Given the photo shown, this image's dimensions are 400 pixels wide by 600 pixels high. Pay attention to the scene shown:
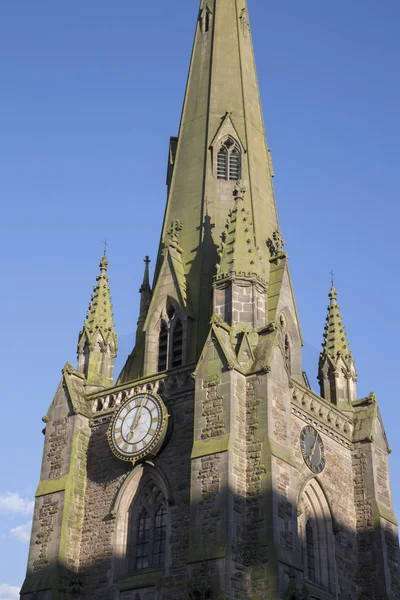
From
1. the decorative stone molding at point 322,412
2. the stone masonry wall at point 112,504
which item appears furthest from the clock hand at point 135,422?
the decorative stone molding at point 322,412

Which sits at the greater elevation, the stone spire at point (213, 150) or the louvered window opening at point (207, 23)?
the louvered window opening at point (207, 23)

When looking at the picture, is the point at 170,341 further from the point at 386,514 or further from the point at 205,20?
the point at 205,20

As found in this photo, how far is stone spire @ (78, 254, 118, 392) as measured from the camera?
35.1 m

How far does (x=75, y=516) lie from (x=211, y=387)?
5.85 metres

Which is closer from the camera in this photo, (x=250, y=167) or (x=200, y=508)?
(x=200, y=508)

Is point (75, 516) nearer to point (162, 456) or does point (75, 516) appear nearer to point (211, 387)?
point (162, 456)

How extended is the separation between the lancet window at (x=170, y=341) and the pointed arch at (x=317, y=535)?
559 centimetres

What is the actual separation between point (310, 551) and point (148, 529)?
481 centimetres

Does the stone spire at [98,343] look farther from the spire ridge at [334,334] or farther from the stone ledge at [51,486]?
the spire ridge at [334,334]

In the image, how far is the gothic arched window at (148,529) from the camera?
3042 cm

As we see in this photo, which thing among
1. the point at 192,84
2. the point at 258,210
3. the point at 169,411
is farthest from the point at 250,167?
the point at 169,411

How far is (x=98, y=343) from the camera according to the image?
35688 mm

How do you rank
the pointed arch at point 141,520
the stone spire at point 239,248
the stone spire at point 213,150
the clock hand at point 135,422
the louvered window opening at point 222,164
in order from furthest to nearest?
1. the louvered window opening at point 222,164
2. the stone spire at point 213,150
3. the stone spire at point 239,248
4. the clock hand at point 135,422
5. the pointed arch at point 141,520

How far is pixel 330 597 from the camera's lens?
31125 mm
